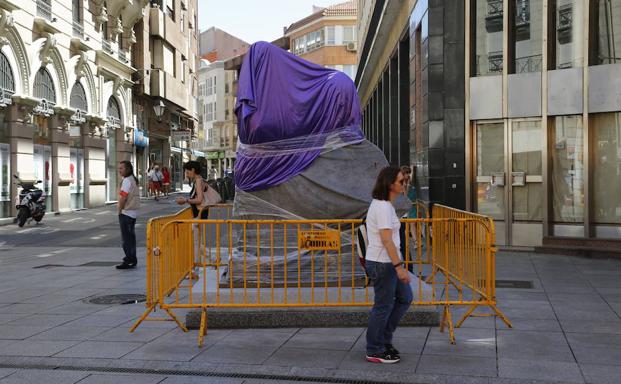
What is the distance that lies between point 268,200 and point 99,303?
2.44m

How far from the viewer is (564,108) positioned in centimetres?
1280

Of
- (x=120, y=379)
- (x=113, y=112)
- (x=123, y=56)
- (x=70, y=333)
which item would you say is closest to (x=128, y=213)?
(x=70, y=333)

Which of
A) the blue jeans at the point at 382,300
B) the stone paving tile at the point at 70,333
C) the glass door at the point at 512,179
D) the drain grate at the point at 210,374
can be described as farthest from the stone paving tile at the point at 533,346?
the glass door at the point at 512,179

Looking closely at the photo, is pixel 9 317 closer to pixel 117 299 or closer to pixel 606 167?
pixel 117 299

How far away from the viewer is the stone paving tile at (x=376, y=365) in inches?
204

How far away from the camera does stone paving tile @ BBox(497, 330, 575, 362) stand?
550 centimetres

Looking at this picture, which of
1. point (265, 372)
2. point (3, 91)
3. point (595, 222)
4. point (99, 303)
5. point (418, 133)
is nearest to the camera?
point (265, 372)

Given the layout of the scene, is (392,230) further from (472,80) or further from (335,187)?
(472,80)

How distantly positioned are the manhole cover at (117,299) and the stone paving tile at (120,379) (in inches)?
118

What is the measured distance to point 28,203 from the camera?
61.0ft

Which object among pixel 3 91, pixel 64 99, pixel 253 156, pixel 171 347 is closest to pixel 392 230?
pixel 171 347

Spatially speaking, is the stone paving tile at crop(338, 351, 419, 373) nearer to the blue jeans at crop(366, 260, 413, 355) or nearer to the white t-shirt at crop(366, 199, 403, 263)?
the blue jeans at crop(366, 260, 413, 355)

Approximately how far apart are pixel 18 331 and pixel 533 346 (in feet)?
16.0

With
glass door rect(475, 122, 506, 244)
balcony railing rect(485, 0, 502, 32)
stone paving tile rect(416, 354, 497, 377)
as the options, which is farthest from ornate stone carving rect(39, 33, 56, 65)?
stone paving tile rect(416, 354, 497, 377)
